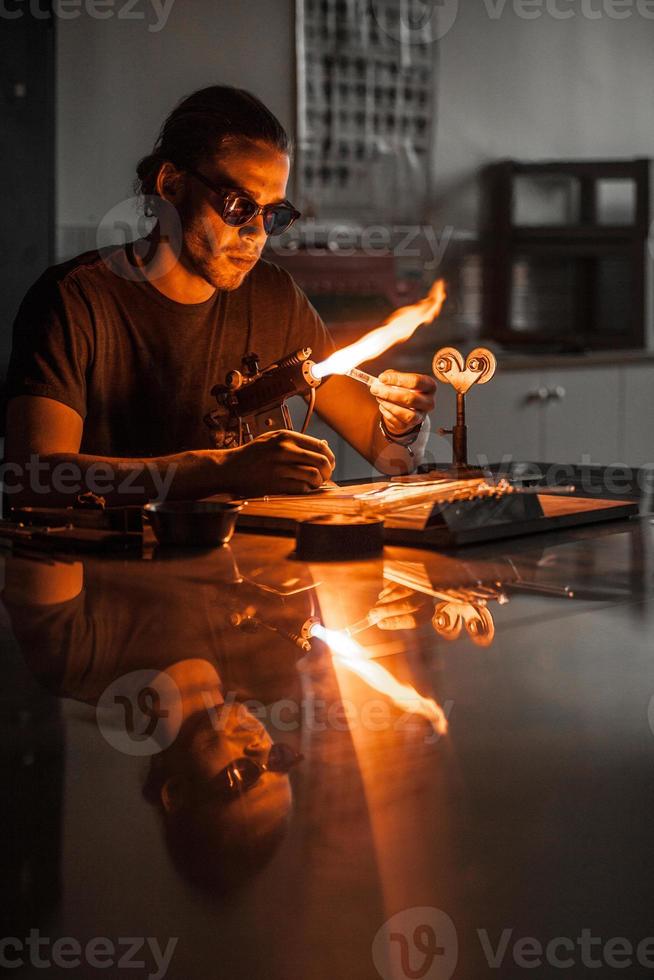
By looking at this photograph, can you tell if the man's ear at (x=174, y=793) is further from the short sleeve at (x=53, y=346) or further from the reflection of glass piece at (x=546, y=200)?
the reflection of glass piece at (x=546, y=200)

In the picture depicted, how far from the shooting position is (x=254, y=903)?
23.9 inches

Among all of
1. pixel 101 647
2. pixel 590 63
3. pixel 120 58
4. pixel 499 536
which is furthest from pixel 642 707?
pixel 590 63

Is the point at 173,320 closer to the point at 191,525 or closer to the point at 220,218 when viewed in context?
the point at 220,218

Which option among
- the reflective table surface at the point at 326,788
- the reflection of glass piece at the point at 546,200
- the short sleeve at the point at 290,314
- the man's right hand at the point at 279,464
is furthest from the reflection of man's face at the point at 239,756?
the reflection of glass piece at the point at 546,200

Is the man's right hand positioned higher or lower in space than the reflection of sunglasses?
higher

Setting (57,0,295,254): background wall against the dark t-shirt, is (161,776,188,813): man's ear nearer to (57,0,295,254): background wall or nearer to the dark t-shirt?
the dark t-shirt

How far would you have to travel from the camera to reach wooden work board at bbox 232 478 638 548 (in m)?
1.56

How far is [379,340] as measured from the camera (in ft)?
6.26
